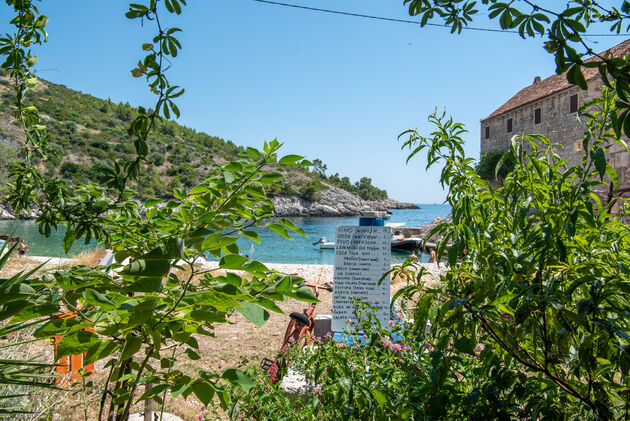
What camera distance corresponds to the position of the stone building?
23.0 metres

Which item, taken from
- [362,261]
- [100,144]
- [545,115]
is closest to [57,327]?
[362,261]

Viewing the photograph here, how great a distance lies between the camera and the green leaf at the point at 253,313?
53cm

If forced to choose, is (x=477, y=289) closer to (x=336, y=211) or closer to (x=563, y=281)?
(x=563, y=281)

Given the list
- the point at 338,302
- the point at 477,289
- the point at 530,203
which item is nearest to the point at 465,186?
the point at 530,203

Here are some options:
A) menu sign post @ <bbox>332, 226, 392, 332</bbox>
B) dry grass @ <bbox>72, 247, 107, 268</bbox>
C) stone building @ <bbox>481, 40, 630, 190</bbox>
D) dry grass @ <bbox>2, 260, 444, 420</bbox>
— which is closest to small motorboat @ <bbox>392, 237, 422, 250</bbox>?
stone building @ <bbox>481, 40, 630, 190</bbox>

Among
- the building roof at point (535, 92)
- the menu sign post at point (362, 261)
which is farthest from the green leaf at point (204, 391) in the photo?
the building roof at point (535, 92)

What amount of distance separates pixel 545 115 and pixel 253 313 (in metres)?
30.8

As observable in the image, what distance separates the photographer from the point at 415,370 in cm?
143

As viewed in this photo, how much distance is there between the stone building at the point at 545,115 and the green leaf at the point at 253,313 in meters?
23.3

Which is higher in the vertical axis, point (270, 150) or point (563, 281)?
point (270, 150)

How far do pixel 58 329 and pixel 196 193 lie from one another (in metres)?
0.45

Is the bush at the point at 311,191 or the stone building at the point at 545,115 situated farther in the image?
the bush at the point at 311,191

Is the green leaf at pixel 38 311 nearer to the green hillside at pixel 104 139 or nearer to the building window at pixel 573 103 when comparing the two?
the green hillside at pixel 104 139

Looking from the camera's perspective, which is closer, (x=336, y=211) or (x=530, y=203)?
(x=530, y=203)
